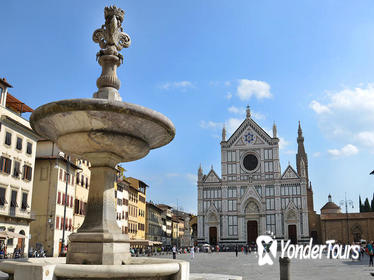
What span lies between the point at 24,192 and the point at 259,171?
42889 millimetres

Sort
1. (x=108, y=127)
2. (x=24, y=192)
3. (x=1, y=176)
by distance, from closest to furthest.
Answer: (x=108, y=127), (x=1, y=176), (x=24, y=192)

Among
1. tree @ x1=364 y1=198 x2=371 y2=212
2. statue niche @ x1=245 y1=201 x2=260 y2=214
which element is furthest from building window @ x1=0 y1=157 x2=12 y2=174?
tree @ x1=364 y1=198 x2=371 y2=212

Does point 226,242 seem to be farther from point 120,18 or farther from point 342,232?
point 120,18

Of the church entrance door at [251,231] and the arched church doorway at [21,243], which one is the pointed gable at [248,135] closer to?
the church entrance door at [251,231]

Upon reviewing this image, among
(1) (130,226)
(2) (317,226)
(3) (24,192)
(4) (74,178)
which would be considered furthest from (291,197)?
(3) (24,192)

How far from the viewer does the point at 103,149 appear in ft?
27.4

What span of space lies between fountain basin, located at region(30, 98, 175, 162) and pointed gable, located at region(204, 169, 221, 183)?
5913cm

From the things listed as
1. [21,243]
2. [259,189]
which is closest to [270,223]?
[259,189]

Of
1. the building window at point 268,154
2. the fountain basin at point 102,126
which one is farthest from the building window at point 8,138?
the building window at point 268,154

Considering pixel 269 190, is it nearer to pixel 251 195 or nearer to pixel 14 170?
Answer: pixel 251 195

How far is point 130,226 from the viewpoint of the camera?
5947cm


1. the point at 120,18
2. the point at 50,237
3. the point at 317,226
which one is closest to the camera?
the point at 120,18

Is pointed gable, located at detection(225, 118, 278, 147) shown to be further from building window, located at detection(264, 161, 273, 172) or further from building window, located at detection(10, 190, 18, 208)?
building window, located at detection(10, 190, 18, 208)

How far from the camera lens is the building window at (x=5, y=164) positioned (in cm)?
2903
